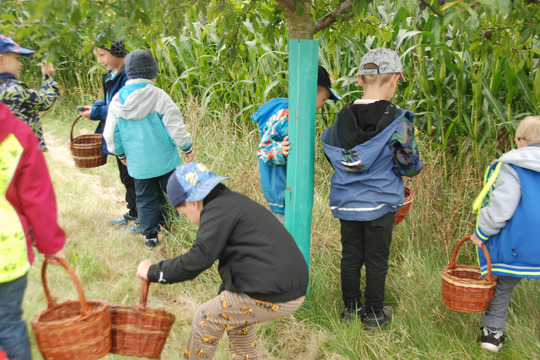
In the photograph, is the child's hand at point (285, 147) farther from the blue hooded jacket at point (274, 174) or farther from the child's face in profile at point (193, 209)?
the child's face in profile at point (193, 209)

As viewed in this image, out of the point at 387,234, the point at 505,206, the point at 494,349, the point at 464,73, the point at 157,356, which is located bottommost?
the point at 494,349

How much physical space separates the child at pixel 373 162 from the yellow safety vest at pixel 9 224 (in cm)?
168

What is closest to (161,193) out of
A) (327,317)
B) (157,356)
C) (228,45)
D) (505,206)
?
(228,45)

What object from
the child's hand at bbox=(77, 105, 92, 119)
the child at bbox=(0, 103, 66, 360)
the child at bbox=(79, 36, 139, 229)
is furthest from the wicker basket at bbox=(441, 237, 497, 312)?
the child's hand at bbox=(77, 105, 92, 119)

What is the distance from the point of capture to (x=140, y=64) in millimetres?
3744

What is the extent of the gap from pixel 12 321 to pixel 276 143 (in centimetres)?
168

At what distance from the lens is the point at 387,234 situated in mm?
2824

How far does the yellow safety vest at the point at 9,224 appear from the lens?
1805mm

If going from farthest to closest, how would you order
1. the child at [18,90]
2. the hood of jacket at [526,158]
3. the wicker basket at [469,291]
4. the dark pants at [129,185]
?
1. the dark pants at [129,185]
2. the child at [18,90]
3. the wicker basket at [469,291]
4. the hood of jacket at [526,158]

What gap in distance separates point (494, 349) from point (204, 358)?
1.59 meters

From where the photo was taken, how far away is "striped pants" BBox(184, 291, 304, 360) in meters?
2.15

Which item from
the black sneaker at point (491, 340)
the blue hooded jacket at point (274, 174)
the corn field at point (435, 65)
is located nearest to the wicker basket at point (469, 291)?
the black sneaker at point (491, 340)

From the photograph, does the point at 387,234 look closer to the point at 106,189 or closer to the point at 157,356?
the point at 157,356

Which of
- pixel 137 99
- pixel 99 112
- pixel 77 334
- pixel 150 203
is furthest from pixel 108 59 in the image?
pixel 77 334
